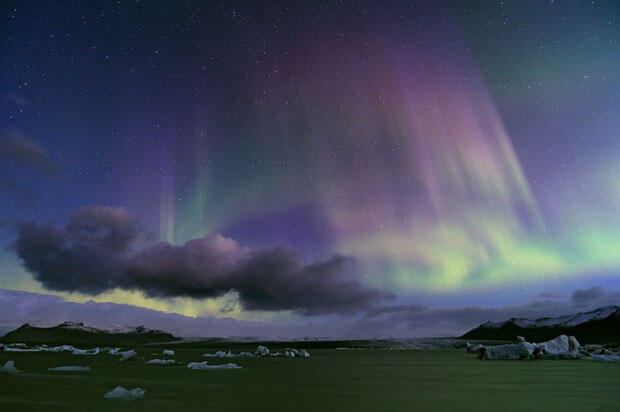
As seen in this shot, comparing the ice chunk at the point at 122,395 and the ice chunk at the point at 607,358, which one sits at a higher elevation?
the ice chunk at the point at 122,395

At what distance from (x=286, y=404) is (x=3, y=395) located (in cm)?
955

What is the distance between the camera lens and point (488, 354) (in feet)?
154

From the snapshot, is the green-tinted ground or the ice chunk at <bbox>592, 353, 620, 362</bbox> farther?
the ice chunk at <bbox>592, 353, 620, 362</bbox>

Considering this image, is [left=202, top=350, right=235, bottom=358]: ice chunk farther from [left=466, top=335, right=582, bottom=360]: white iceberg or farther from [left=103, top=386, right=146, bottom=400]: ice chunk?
[left=103, top=386, right=146, bottom=400]: ice chunk

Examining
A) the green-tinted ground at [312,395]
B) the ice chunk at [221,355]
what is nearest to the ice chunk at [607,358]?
the green-tinted ground at [312,395]

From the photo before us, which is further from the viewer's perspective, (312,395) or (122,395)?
(312,395)

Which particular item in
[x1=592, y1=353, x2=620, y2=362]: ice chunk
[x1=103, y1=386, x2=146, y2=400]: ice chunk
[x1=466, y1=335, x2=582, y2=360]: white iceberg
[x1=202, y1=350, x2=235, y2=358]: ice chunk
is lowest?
[x1=592, y1=353, x2=620, y2=362]: ice chunk

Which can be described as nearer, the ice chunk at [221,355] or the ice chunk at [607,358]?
→ the ice chunk at [607,358]

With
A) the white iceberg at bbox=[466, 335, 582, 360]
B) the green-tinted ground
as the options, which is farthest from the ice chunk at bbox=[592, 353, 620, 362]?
the green-tinted ground

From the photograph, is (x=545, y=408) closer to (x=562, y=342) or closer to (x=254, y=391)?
(x=254, y=391)

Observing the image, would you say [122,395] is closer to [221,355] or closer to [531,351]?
[221,355]

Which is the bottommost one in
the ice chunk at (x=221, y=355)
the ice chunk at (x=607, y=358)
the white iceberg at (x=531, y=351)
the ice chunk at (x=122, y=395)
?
the ice chunk at (x=607, y=358)

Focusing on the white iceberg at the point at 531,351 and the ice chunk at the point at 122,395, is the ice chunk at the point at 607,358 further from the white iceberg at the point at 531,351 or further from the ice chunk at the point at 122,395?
the ice chunk at the point at 122,395

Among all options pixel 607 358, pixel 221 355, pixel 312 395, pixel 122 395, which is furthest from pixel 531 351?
pixel 122 395
